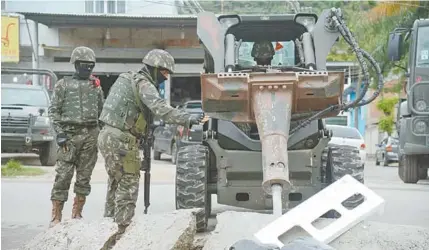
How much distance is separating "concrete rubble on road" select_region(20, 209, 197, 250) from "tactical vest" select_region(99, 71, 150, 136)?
94cm

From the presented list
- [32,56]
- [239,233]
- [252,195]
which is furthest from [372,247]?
[32,56]

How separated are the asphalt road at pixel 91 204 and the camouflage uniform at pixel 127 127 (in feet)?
1.82

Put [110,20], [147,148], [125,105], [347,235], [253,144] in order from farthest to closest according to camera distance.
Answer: [110,20] → [253,144] → [147,148] → [125,105] → [347,235]

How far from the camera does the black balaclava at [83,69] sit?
763cm

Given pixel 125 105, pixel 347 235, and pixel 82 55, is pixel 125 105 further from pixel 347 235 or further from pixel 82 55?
pixel 347 235

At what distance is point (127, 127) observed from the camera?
244 inches

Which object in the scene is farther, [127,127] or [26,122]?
[26,122]

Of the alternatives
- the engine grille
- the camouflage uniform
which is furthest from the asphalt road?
the engine grille

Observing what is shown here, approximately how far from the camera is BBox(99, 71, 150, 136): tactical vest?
6.16 meters

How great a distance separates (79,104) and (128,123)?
63.2 inches

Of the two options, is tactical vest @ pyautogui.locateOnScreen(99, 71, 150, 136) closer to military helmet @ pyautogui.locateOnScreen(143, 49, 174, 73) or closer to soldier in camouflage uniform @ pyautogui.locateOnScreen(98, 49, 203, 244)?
soldier in camouflage uniform @ pyautogui.locateOnScreen(98, 49, 203, 244)

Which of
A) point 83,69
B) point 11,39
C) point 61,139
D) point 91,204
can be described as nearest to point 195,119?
point 61,139

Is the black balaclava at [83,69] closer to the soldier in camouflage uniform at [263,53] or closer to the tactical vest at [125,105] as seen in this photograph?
the tactical vest at [125,105]

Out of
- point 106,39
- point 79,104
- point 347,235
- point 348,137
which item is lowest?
point 348,137
